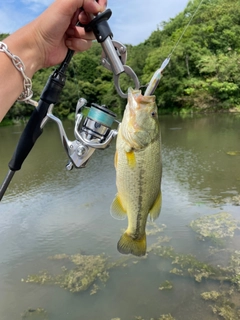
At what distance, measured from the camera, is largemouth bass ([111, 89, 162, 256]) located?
61.4 inches

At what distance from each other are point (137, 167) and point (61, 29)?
2.64 feet

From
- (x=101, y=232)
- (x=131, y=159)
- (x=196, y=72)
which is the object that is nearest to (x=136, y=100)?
(x=131, y=159)

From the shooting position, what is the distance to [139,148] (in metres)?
1.58

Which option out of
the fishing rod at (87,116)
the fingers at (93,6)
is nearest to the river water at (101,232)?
the fishing rod at (87,116)

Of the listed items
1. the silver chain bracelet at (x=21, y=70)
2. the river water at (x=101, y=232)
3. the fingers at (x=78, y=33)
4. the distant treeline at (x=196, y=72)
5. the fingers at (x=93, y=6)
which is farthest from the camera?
the distant treeline at (x=196, y=72)

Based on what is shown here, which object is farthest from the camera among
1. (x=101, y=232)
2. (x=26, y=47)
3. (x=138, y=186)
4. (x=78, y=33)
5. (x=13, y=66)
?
(x=101, y=232)

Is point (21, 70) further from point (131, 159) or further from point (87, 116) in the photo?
point (131, 159)

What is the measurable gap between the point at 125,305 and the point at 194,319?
89 cm

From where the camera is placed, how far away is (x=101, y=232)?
601cm

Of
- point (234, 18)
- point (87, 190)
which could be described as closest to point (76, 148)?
point (87, 190)

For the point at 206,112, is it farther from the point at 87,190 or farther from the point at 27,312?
the point at 27,312

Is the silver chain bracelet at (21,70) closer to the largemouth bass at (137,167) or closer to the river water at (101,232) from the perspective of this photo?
the largemouth bass at (137,167)

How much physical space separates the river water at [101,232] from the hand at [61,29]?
336 cm

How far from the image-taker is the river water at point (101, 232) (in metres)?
4.17
